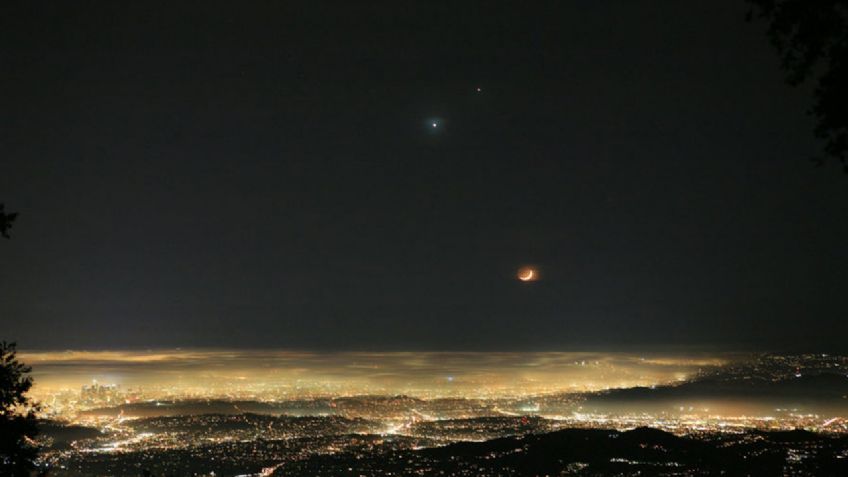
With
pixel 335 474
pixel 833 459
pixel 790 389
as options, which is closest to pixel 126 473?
pixel 335 474

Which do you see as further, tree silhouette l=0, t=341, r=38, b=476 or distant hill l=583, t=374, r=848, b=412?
distant hill l=583, t=374, r=848, b=412

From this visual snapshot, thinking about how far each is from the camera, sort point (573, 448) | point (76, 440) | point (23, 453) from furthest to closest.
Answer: point (76, 440), point (573, 448), point (23, 453)

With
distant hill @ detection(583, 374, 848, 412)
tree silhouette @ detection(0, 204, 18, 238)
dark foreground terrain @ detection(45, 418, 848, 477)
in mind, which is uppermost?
tree silhouette @ detection(0, 204, 18, 238)

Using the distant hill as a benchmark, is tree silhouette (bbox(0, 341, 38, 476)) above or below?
above

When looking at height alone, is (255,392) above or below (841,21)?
below

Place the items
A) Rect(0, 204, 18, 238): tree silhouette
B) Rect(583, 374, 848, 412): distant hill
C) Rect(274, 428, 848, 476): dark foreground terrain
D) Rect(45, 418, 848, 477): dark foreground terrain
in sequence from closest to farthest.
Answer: Rect(0, 204, 18, 238): tree silhouette < Rect(274, 428, 848, 476): dark foreground terrain < Rect(45, 418, 848, 477): dark foreground terrain < Rect(583, 374, 848, 412): distant hill

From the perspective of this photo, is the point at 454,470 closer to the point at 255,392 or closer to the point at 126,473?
the point at 126,473

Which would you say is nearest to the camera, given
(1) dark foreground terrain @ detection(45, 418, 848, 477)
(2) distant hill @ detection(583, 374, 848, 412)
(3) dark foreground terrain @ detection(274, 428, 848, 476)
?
(3) dark foreground terrain @ detection(274, 428, 848, 476)

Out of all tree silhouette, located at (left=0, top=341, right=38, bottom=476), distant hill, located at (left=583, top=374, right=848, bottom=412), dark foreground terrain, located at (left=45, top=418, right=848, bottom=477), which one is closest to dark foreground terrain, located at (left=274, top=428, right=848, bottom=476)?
dark foreground terrain, located at (left=45, top=418, right=848, bottom=477)

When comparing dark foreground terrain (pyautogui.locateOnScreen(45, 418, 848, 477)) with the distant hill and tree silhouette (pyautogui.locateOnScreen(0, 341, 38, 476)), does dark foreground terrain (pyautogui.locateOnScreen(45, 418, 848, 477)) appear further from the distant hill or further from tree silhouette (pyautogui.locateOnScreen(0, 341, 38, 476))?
the distant hill

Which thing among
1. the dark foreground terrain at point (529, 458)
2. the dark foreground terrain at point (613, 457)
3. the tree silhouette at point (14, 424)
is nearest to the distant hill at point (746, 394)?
the dark foreground terrain at point (529, 458)
